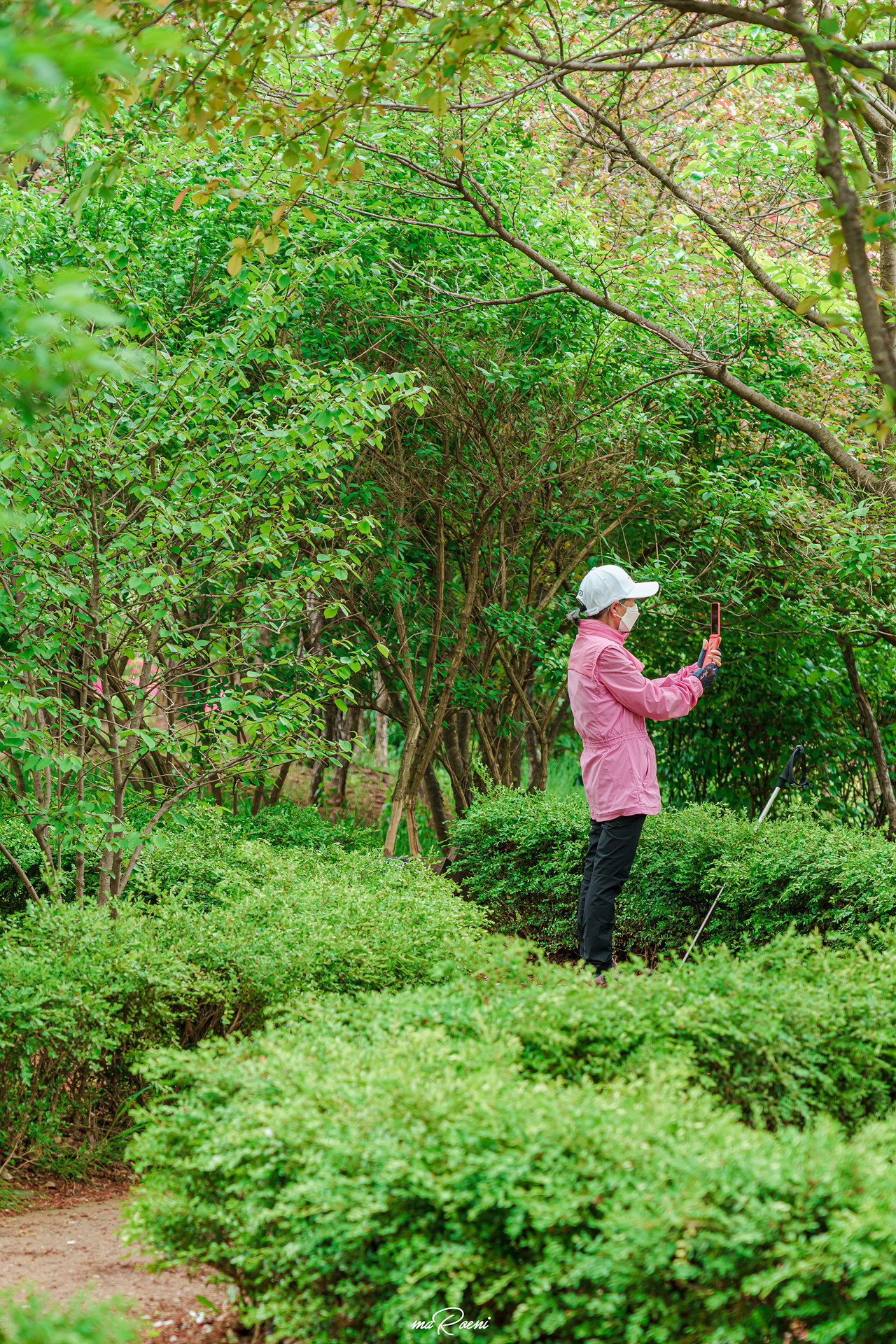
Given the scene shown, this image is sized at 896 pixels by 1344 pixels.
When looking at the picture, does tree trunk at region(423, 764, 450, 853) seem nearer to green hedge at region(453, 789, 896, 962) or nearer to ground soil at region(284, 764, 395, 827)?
green hedge at region(453, 789, 896, 962)

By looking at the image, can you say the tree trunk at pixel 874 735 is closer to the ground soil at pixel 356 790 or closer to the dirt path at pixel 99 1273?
the dirt path at pixel 99 1273

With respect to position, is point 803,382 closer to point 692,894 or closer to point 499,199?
point 499,199

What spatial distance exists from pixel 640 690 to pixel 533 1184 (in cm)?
312

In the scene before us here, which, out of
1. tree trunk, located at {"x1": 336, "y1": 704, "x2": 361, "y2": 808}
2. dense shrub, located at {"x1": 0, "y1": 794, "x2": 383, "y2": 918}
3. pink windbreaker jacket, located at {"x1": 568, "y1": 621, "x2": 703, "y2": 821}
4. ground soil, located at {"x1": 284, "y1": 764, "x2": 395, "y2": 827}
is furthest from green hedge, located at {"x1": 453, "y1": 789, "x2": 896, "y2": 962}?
ground soil, located at {"x1": 284, "y1": 764, "x2": 395, "y2": 827}

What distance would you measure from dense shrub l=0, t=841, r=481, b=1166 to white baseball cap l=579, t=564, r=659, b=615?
5.37 ft

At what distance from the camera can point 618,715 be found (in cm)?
518

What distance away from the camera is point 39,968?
3.69 meters

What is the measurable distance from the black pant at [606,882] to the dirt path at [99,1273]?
7.70ft

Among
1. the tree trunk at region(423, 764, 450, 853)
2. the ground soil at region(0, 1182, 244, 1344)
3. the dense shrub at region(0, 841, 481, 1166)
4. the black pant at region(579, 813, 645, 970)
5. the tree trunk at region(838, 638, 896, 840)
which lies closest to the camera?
the ground soil at region(0, 1182, 244, 1344)

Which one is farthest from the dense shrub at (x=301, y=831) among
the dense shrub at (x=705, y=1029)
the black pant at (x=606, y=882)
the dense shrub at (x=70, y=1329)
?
the dense shrub at (x=70, y=1329)

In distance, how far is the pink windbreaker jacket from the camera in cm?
509

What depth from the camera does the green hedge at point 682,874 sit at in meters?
5.25

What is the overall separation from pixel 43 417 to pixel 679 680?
3.00 m

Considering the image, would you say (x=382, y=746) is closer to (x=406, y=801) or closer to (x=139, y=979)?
(x=406, y=801)
